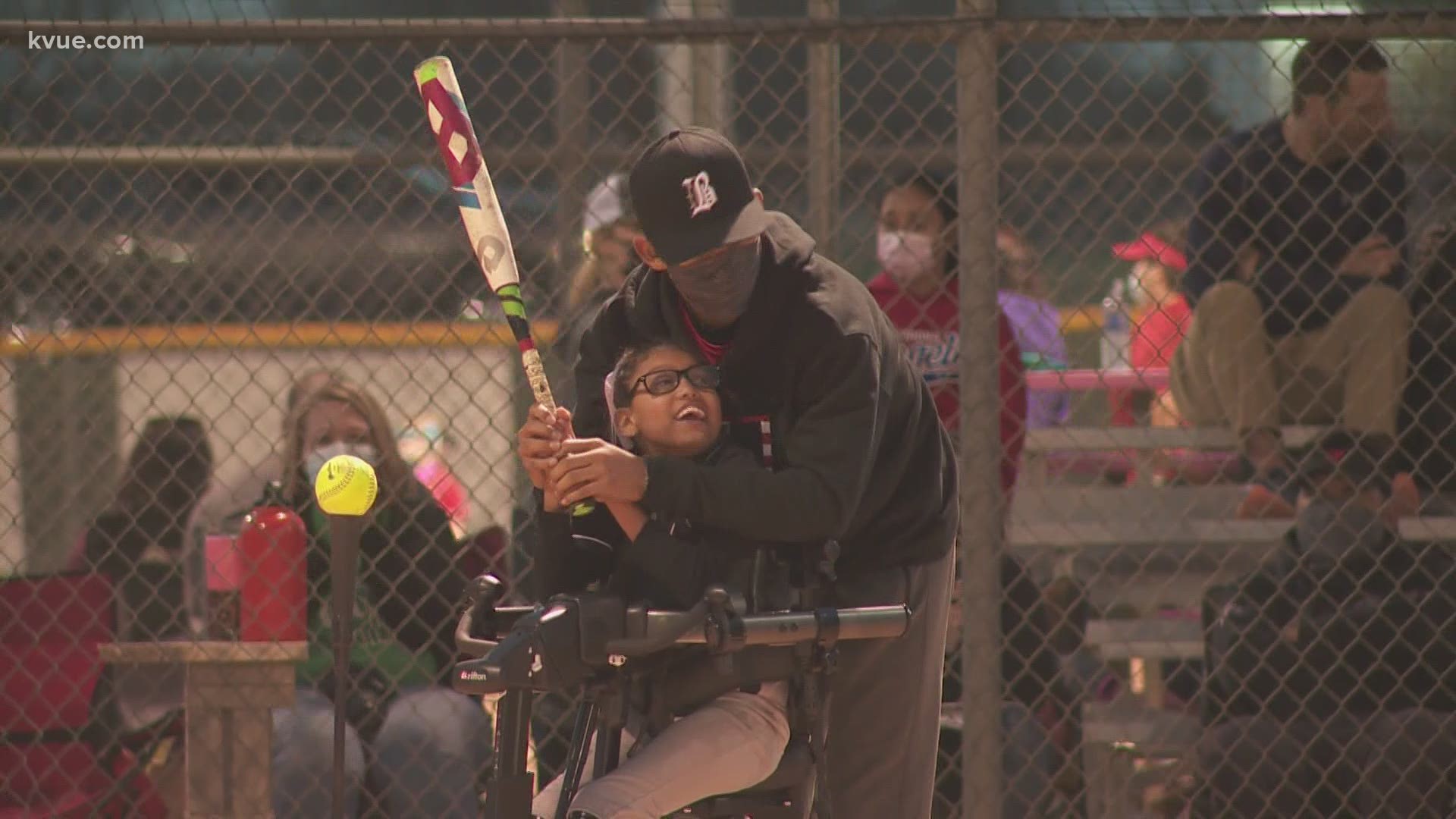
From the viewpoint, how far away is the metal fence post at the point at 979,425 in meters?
4.05

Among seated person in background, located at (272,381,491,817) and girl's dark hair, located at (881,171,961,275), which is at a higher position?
girl's dark hair, located at (881,171,961,275)

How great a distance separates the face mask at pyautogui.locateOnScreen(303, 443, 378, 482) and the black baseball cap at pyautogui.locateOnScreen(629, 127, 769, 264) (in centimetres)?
198

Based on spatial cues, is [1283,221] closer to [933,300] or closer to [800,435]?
[933,300]

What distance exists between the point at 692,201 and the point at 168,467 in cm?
272

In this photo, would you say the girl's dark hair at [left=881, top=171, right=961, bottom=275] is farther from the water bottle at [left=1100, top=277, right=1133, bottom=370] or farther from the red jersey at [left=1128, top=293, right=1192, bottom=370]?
the water bottle at [left=1100, top=277, right=1133, bottom=370]

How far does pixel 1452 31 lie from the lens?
408cm

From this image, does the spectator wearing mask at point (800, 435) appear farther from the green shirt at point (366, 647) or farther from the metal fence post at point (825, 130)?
the green shirt at point (366, 647)

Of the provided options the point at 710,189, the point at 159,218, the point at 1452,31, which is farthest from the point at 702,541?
the point at 159,218

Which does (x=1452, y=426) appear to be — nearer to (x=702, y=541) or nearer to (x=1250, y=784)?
(x=1250, y=784)

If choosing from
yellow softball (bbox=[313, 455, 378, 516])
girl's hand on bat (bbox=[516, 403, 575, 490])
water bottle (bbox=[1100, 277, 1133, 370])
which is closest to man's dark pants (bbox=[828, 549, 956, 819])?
girl's hand on bat (bbox=[516, 403, 575, 490])

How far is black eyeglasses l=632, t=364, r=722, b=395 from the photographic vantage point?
2910 millimetres

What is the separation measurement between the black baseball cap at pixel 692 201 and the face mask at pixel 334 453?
77.8 inches

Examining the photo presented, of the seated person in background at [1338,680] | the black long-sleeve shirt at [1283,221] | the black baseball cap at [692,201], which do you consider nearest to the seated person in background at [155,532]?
the black baseball cap at [692,201]

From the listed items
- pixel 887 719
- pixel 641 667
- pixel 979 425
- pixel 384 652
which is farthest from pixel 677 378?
pixel 384 652
